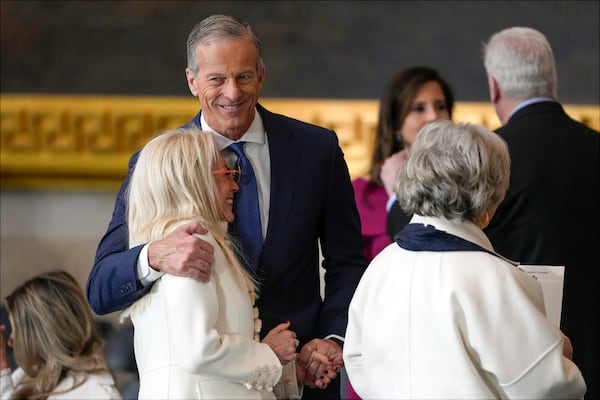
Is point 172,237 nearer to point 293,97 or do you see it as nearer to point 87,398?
point 87,398

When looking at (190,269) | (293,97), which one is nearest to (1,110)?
(293,97)

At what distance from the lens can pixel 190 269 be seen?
3.36m

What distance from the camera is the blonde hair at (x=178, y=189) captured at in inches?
138

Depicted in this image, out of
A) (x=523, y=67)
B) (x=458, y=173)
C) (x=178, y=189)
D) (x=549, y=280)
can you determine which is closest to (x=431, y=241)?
(x=458, y=173)

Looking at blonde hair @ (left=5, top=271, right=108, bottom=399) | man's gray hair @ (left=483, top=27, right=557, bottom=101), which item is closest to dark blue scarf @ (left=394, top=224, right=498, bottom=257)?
man's gray hair @ (left=483, top=27, right=557, bottom=101)

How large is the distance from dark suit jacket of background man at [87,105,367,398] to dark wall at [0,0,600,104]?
2505 mm

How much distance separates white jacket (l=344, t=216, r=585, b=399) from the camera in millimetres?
3152

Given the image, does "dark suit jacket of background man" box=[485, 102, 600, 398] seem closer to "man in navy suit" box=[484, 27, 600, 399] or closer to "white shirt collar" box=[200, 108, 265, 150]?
"man in navy suit" box=[484, 27, 600, 399]

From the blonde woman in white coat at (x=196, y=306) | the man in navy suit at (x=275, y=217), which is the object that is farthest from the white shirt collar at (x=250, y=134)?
the blonde woman in white coat at (x=196, y=306)

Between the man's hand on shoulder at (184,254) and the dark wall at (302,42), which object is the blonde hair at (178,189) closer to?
the man's hand on shoulder at (184,254)

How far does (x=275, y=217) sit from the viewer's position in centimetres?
375

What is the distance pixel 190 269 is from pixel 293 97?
3.11 metres

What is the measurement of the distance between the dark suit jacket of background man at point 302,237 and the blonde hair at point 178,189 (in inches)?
6.3

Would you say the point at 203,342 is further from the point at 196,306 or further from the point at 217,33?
the point at 217,33
